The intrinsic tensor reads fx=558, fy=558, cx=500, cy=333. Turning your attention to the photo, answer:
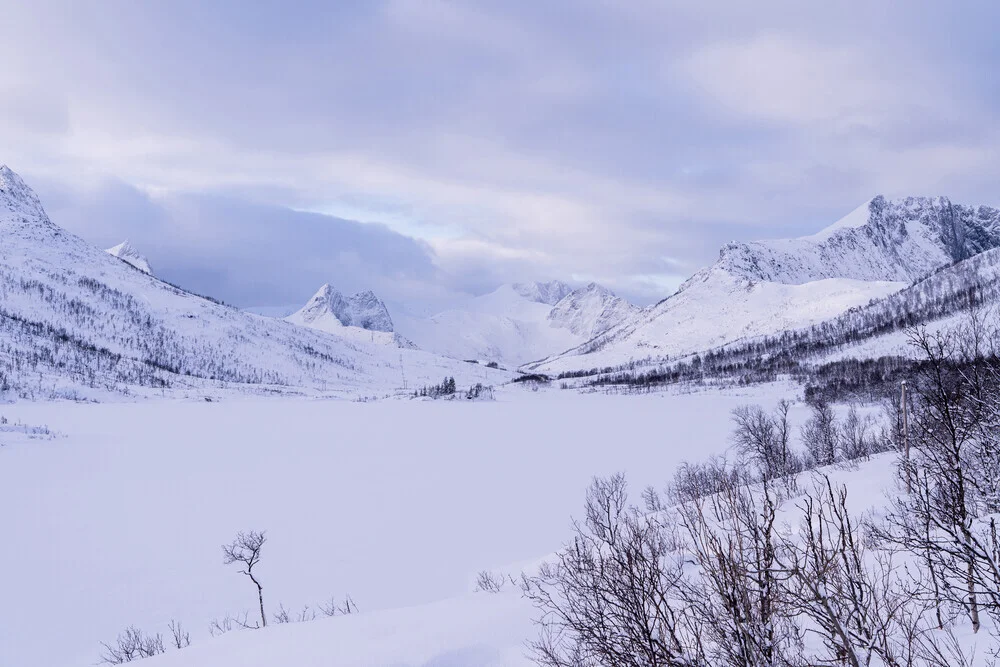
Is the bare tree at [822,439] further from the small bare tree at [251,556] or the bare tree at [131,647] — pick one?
the bare tree at [131,647]

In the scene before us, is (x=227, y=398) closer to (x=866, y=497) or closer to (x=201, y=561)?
(x=201, y=561)

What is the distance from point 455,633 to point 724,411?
90137mm

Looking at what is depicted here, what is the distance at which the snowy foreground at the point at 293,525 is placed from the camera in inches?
389

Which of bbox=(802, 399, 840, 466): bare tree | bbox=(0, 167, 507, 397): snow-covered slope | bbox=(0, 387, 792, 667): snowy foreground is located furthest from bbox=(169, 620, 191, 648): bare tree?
bbox=(0, 167, 507, 397): snow-covered slope

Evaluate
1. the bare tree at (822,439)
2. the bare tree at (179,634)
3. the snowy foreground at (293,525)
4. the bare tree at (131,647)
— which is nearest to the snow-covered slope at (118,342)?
the snowy foreground at (293,525)

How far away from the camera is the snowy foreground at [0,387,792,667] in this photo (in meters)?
9.88

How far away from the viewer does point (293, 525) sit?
3002 cm

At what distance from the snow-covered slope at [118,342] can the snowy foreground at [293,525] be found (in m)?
57.7

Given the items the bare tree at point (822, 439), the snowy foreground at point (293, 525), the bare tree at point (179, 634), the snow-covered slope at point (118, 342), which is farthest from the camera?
the snow-covered slope at point (118, 342)

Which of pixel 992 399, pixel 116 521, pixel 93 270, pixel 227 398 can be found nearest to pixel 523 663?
pixel 992 399

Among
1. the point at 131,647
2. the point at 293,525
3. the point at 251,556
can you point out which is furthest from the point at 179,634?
the point at 293,525

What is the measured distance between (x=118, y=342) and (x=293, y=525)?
154121 mm

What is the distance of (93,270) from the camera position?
641ft

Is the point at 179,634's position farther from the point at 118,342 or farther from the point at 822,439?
the point at 118,342
